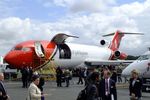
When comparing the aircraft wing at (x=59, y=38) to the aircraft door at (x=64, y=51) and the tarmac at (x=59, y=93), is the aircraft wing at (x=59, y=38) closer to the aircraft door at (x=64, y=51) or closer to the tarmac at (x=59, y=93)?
the aircraft door at (x=64, y=51)

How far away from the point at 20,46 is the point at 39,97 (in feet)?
108

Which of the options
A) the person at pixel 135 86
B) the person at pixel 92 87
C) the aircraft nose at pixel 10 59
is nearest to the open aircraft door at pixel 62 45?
the aircraft nose at pixel 10 59

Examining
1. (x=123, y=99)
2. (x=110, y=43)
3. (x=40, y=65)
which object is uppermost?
(x=110, y=43)

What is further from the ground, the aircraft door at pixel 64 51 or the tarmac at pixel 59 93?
the aircraft door at pixel 64 51

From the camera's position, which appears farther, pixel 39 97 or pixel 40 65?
pixel 40 65

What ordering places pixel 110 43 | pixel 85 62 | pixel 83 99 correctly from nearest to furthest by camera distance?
pixel 83 99, pixel 85 62, pixel 110 43

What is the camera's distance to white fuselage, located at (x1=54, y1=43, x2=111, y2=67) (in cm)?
4749

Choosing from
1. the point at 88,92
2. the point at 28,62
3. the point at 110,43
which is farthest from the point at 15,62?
the point at 88,92

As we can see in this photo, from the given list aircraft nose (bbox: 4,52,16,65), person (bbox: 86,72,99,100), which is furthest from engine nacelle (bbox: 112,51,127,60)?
person (bbox: 86,72,99,100)

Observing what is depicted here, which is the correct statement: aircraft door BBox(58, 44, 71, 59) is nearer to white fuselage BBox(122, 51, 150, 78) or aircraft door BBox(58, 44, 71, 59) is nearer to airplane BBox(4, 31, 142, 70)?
airplane BBox(4, 31, 142, 70)

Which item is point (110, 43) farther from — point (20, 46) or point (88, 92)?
point (88, 92)

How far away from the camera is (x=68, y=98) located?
68.1ft

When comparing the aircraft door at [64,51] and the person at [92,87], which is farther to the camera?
the aircraft door at [64,51]

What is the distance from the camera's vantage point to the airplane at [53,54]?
41469mm
